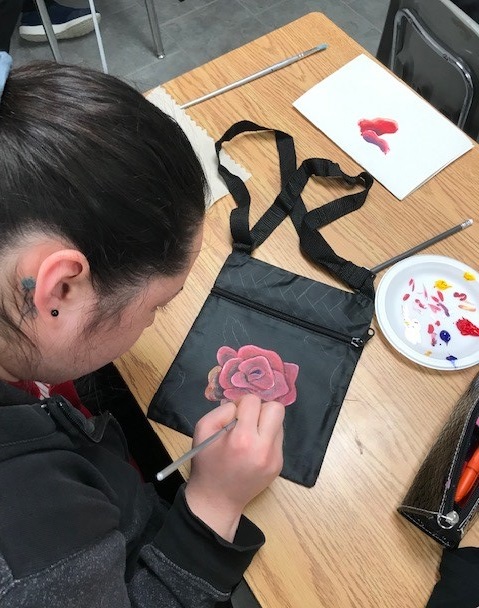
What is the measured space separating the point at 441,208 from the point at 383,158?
130mm

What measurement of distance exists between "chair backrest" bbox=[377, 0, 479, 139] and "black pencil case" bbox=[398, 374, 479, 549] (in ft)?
2.11

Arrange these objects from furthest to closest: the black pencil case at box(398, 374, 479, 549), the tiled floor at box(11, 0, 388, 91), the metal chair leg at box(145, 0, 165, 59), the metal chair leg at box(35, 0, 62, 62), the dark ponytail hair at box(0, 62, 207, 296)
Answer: the tiled floor at box(11, 0, 388, 91) < the metal chair leg at box(145, 0, 165, 59) < the metal chair leg at box(35, 0, 62, 62) < the black pencil case at box(398, 374, 479, 549) < the dark ponytail hair at box(0, 62, 207, 296)

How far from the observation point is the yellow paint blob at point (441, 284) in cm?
79

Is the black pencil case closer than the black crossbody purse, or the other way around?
the black pencil case

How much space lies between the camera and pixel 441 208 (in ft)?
2.77

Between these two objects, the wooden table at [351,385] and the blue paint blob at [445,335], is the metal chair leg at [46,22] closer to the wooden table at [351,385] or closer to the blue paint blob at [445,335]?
the wooden table at [351,385]

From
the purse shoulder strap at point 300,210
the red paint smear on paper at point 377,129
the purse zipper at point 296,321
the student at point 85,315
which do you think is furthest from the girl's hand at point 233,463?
the red paint smear on paper at point 377,129

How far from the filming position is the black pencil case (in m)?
0.58

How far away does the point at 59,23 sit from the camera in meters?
2.00

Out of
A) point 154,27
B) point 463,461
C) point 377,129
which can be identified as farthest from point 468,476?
point 154,27

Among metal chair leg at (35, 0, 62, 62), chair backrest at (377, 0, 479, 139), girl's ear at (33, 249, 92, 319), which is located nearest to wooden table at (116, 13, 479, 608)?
chair backrest at (377, 0, 479, 139)

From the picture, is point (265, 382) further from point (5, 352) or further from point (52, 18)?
point (52, 18)

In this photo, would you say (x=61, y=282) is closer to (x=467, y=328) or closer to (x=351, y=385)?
(x=351, y=385)

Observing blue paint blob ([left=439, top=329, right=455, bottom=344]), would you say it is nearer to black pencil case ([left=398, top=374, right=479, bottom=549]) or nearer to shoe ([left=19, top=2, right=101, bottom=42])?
black pencil case ([left=398, top=374, right=479, bottom=549])
